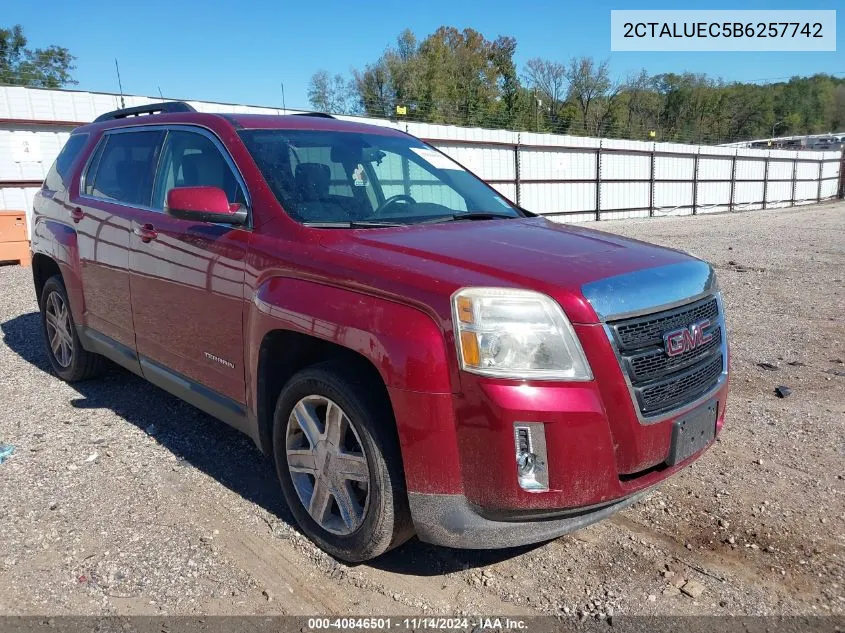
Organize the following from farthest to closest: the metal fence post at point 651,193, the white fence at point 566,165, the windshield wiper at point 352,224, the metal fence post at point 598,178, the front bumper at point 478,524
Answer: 1. the metal fence post at point 651,193
2. the metal fence post at point 598,178
3. the white fence at point 566,165
4. the windshield wiper at point 352,224
5. the front bumper at point 478,524

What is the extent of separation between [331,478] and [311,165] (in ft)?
5.28

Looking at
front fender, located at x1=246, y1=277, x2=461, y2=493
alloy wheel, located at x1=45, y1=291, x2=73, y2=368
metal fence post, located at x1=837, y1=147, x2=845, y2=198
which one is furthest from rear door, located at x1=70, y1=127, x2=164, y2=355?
metal fence post, located at x1=837, y1=147, x2=845, y2=198

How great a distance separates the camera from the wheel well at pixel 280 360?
2.84 meters

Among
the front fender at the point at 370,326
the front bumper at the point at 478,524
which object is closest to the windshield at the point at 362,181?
the front fender at the point at 370,326

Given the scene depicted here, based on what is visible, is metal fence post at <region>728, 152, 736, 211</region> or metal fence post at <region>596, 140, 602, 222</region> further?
metal fence post at <region>728, 152, 736, 211</region>

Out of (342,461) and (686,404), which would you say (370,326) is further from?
(686,404)

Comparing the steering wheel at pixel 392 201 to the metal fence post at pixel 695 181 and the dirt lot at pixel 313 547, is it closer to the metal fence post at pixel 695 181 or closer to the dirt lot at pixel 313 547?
the dirt lot at pixel 313 547

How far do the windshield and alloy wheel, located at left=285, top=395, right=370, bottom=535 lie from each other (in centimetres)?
90

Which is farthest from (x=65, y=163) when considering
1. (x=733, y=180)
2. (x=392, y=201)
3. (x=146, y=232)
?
(x=733, y=180)

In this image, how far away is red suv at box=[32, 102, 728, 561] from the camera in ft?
7.55

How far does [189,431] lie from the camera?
170 inches

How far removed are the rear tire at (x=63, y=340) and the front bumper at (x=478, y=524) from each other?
3.58 metres

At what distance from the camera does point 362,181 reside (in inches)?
139

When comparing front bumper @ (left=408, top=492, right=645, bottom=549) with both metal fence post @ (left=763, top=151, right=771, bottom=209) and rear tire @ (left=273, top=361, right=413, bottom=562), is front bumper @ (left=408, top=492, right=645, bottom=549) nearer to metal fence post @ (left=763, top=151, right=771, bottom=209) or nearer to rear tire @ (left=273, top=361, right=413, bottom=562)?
rear tire @ (left=273, top=361, right=413, bottom=562)
